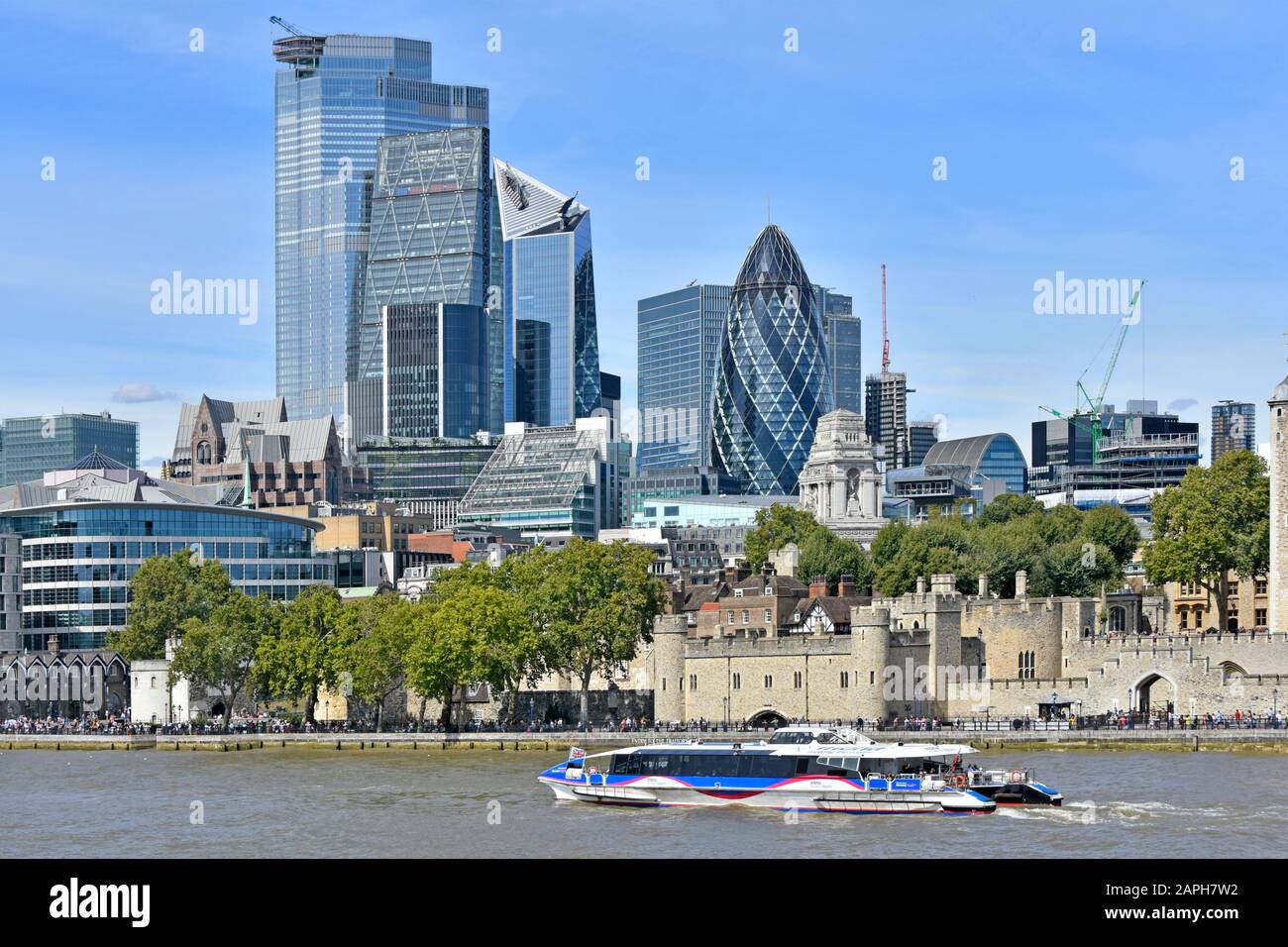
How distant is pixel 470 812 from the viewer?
225 ft

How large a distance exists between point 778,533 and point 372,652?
52639mm

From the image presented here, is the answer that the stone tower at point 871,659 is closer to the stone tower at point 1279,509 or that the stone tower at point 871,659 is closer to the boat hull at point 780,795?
the stone tower at point 1279,509

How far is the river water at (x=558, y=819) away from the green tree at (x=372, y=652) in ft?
71.6

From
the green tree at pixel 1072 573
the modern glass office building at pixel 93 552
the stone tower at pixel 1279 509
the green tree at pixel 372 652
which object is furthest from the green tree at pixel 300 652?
the stone tower at pixel 1279 509

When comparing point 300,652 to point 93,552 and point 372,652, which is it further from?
point 93,552

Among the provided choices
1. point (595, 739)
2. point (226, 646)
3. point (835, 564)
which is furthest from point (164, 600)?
point (835, 564)

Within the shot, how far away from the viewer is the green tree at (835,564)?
137m

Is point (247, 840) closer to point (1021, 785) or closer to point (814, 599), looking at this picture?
point (1021, 785)

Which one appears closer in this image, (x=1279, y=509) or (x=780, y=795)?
(x=780, y=795)

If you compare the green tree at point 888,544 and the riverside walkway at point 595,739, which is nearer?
the riverside walkway at point 595,739

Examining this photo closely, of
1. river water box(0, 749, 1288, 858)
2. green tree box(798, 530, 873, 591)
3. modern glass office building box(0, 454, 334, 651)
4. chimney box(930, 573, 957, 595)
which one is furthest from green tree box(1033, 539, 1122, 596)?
modern glass office building box(0, 454, 334, 651)

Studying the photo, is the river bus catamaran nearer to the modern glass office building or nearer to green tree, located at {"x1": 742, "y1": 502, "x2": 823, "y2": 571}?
the modern glass office building

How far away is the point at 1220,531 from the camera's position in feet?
387
